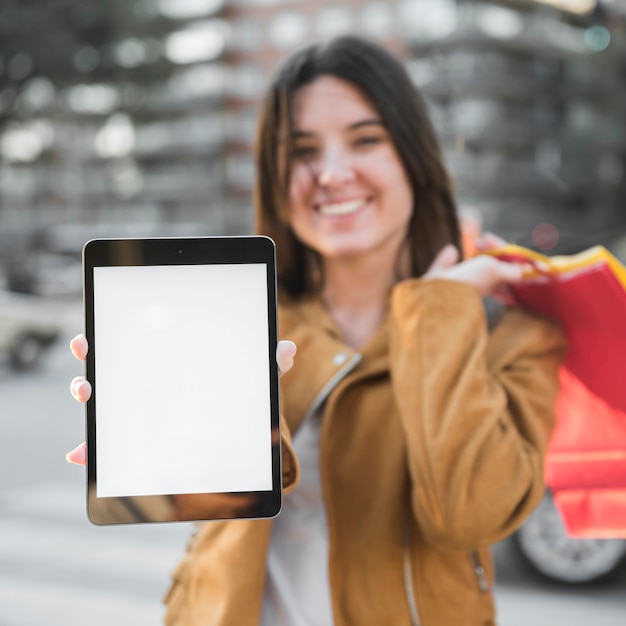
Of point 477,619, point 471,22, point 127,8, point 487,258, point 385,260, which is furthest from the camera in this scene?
point 471,22

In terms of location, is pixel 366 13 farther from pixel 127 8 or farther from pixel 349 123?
pixel 349 123

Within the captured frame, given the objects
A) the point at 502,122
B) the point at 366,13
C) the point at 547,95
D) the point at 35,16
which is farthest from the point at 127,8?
the point at 547,95

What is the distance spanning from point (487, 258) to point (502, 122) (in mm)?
43351

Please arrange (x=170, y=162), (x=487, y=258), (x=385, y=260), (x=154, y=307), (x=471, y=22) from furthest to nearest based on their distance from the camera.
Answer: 1. (x=170, y=162)
2. (x=471, y=22)
3. (x=385, y=260)
4. (x=487, y=258)
5. (x=154, y=307)

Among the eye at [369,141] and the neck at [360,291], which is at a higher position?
the eye at [369,141]

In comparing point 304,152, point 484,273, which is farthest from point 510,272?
point 304,152

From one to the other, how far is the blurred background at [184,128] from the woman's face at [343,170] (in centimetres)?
453

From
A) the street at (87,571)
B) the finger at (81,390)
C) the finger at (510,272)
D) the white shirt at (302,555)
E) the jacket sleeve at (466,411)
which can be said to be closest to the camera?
the finger at (81,390)

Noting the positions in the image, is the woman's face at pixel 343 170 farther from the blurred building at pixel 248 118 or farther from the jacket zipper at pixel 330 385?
the blurred building at pixel 248 118

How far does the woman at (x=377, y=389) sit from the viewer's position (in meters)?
1.33

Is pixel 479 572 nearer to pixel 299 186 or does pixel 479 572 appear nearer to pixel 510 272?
pixel 510 272

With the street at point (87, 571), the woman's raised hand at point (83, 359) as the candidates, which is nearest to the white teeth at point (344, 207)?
the woman's raised hand at point (83, 359)

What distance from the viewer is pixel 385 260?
1.74 meters

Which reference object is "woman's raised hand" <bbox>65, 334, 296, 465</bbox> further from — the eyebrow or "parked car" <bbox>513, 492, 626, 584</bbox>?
"parked car" <bbox>513, 492, 626, 584</bbox>
